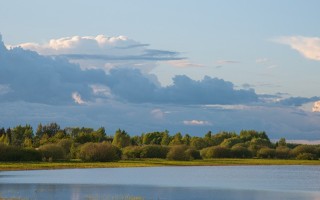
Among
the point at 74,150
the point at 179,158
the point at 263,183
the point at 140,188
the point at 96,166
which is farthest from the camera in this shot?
the point at 179,158

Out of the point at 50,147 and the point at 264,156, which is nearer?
the point at 50,147

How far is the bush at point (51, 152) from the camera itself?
130438 mm

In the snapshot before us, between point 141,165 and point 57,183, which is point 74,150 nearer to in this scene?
point 141,165

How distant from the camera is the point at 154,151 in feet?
529

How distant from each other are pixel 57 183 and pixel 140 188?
416 inches

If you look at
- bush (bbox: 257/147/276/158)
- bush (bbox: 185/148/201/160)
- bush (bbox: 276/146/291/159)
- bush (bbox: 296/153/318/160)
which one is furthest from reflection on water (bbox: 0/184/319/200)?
bush (bbox: 276/146/291/159)

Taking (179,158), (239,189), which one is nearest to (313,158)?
(179,158)

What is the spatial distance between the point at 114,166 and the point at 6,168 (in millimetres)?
23436

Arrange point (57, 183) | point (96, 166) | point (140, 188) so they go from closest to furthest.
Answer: point (140, 188) < point (57, 183) < point (96, 166)

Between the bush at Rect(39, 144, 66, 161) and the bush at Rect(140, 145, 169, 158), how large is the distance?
28868mm

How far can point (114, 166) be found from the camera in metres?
125

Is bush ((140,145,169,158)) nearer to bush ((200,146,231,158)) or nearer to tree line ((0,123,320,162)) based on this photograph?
tree line ((0,123,320,162))

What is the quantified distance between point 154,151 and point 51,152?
34996 millimetres

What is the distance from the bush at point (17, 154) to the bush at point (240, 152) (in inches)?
2530
